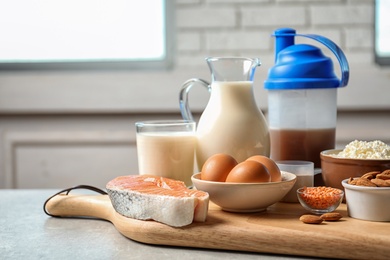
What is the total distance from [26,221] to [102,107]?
3.99 ft

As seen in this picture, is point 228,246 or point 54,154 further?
point 54,154

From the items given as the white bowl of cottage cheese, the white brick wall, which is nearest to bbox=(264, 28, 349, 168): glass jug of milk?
the white bowl of cottage cheese

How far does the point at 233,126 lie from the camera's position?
1.18m

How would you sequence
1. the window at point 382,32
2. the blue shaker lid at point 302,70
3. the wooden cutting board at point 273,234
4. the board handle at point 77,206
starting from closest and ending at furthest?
the wooden cutting board at point 273,234, the board handle at point 77,206, the blue shaker lid at point 302,70, the window at point 382,32

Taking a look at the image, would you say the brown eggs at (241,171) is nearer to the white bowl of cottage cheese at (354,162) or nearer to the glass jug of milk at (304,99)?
the white bowl of cottage cheese at (354,162)

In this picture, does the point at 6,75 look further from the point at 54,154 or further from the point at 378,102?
the point at 378,102

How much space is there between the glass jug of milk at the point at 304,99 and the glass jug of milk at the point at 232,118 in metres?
0.04

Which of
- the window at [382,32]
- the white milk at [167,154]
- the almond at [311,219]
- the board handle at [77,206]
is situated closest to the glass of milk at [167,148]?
the white milk at [167,154]

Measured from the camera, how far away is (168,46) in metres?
2.30

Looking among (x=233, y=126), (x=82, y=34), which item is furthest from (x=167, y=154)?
(x=82, y=34)

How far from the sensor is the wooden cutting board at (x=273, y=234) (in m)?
0.80

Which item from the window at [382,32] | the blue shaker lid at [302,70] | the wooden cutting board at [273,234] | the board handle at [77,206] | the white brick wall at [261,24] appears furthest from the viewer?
the window at [382,32]

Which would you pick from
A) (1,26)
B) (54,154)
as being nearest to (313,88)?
(54,154)

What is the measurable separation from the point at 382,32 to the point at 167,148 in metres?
1.45
